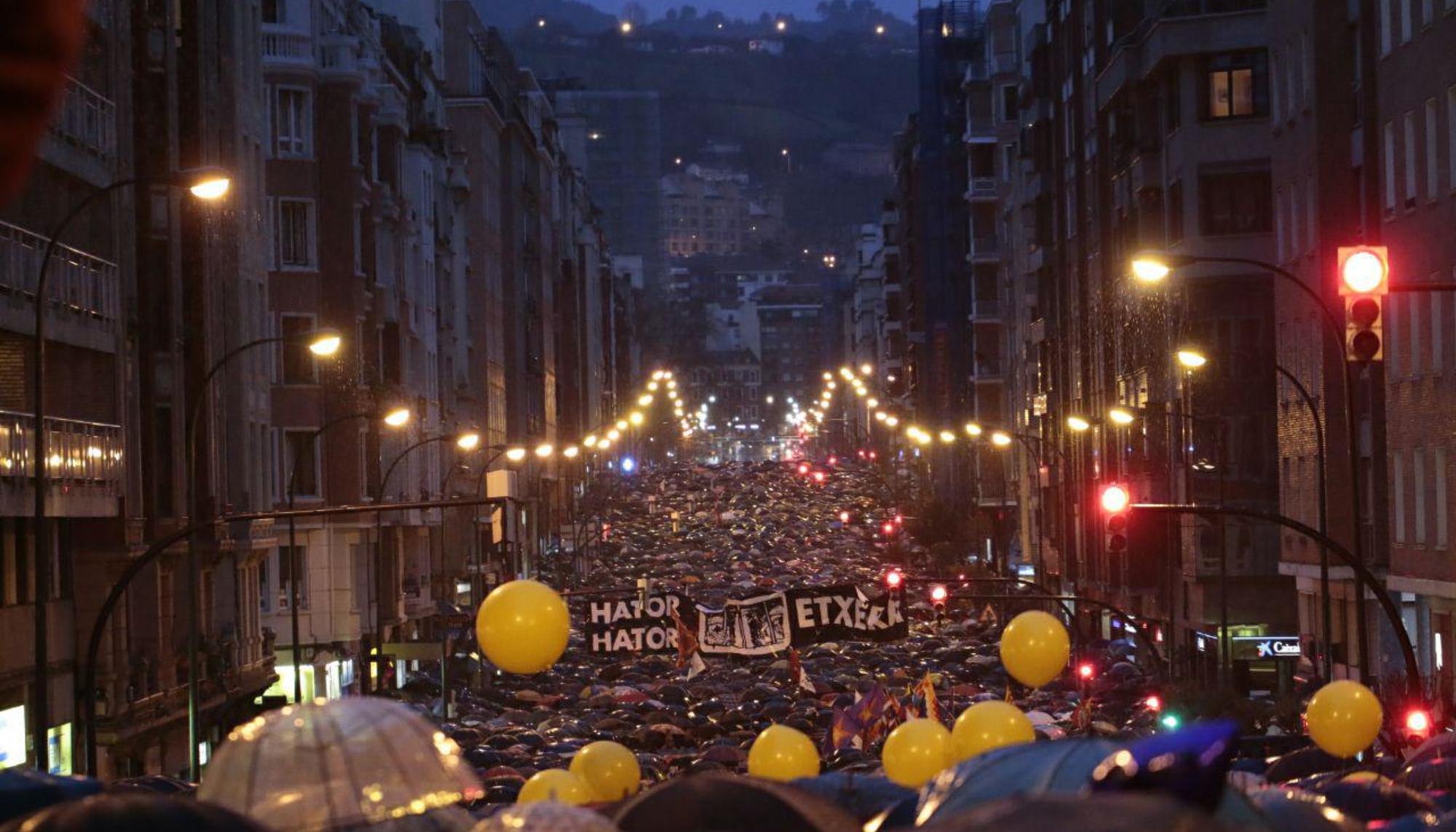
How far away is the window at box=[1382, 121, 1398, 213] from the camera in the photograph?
43750 mm

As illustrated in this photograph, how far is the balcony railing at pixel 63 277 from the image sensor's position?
37156 millimetres

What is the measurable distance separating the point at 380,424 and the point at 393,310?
589cm

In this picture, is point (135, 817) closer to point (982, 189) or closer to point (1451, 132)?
point (1451, 132)

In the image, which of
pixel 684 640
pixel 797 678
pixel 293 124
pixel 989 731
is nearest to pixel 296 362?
pixel 293 124

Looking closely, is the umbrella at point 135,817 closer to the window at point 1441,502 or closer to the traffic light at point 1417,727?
the traffic light at point 1417,727

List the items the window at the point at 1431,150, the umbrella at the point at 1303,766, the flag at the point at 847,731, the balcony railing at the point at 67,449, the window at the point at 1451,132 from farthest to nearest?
the window at the point at 1431,150
the flag at the point at 847,731
the window at the point at 1451,132
the balcony railing at the point at 67,449
the umbrella at the point at 1303,766

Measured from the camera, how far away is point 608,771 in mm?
18500

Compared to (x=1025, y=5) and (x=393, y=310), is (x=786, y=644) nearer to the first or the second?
(x=393, y=310)

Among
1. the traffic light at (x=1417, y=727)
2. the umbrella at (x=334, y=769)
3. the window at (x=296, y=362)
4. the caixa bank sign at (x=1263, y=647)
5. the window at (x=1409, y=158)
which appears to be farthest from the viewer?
the window at (x=296, y=362)

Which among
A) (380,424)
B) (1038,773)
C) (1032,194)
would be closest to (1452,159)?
(1038,773)

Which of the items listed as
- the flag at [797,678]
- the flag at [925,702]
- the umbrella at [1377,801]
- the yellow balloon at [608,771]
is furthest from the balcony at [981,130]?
the umbrella at [1377,801]

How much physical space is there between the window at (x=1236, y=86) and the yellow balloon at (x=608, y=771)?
47.3 metres

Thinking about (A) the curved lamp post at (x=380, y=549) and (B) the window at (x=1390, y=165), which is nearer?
(B) the window at (x=1390, y=165)

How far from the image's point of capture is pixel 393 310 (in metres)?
75.4
